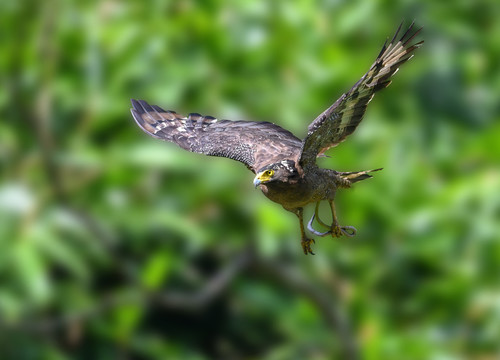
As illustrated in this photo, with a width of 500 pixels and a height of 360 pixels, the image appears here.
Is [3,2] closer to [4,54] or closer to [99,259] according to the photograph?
[4,54]

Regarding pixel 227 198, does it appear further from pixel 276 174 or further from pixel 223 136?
pixel 276 174

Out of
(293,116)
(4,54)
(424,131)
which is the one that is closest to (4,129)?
(4,54)

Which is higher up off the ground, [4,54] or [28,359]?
[4,54]

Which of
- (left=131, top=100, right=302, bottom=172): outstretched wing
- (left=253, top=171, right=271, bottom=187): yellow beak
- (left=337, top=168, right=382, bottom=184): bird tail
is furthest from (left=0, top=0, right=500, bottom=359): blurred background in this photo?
(left=253, top=171, right=271, bottom=187): yellow beak

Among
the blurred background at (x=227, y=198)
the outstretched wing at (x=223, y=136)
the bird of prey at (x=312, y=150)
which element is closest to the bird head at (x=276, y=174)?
the bird of prey at (x=312, y=150)

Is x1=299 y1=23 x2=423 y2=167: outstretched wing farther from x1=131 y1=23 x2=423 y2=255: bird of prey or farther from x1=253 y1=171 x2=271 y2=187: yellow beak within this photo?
x1=253 y1=171 x2=271 y2=187: yellow beak

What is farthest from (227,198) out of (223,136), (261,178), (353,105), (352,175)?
(261,178)
